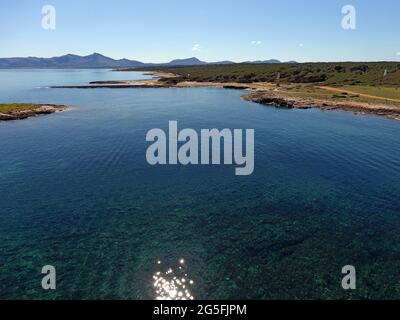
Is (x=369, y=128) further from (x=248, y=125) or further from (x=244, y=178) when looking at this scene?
(x=244, y=178)

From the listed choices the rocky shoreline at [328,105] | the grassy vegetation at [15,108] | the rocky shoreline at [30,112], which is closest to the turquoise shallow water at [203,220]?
the rocky shoreline at [30,112]

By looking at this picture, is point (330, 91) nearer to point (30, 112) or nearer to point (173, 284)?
point (30, 112)

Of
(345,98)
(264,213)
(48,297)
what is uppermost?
(345,98)

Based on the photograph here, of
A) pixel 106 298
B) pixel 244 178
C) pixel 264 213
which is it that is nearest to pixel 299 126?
pixel 244 178

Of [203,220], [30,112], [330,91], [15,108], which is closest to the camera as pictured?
[203,220]

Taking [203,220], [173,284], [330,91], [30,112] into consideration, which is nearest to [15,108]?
[30,112]

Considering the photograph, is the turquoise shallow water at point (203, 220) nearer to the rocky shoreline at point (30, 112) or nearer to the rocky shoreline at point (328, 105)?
the rocky shoreline at point (30, 112)
